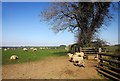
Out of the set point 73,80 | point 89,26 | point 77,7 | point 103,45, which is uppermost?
point 77,7

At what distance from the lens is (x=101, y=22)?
95.6 feet

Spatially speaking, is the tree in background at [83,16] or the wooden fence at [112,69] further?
the tree in background at [83,16]

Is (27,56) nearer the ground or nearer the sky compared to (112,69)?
nearer the sky

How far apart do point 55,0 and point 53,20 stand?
2.78m

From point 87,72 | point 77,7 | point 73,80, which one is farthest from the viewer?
point 77,7

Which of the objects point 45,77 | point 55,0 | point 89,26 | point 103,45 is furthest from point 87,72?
point 55,0

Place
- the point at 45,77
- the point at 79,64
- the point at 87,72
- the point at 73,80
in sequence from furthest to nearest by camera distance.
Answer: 1. the point at 79,64
2. the point at 87,72
3. the point at 45,77
4. the point at 73,80

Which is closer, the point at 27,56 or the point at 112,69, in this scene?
the point at 112,69

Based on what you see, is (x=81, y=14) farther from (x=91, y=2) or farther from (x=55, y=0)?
(x=55, y=0)

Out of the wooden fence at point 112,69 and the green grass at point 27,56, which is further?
the green grass at point 27,56

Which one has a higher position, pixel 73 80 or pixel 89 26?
pixel 89 26

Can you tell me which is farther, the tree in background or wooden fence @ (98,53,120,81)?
the tree in background

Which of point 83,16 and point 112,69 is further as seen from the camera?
point 83,16

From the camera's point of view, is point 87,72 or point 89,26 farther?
point 89,26
